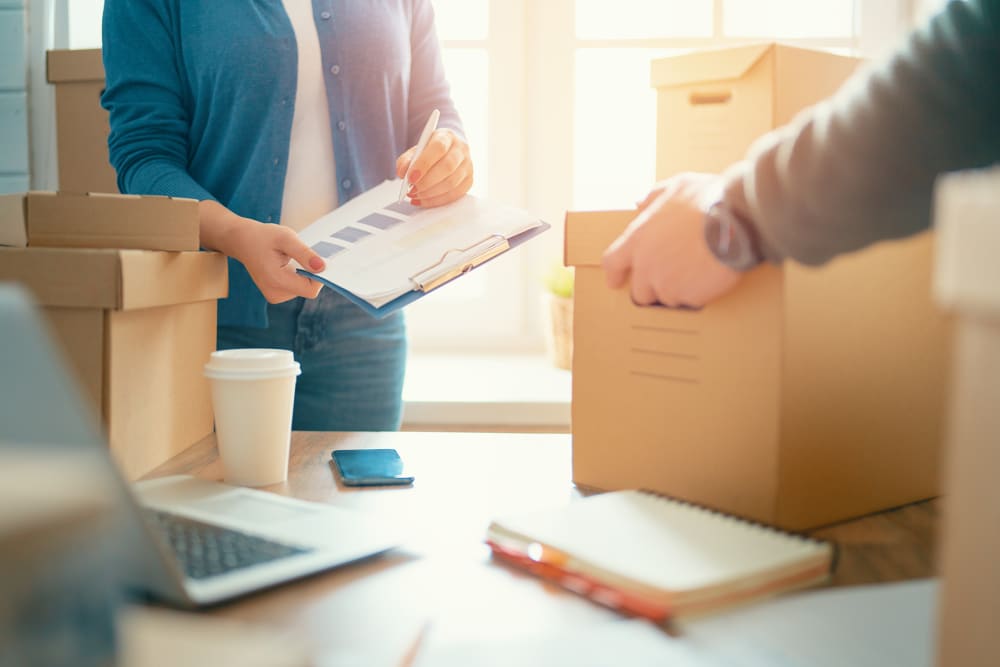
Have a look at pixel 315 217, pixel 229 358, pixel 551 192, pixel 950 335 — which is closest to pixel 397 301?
pixel 229 358

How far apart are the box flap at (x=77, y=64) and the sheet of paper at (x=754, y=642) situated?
1.61m

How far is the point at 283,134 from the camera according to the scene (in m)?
1.32

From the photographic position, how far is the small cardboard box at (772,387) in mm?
734

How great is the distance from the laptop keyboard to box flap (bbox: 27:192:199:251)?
14.9 inches

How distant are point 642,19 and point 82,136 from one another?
1281 mm

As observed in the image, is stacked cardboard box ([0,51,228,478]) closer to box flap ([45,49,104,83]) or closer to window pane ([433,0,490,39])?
box flap ([45,49,104,83])

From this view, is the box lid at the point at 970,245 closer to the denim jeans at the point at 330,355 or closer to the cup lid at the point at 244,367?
the cup lid at the point at 244,367

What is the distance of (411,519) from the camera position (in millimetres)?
773

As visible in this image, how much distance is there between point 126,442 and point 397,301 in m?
0.31

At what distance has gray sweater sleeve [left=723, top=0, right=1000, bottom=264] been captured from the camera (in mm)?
595

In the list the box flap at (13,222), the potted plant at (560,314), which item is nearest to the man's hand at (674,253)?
the box flap at (13,222)

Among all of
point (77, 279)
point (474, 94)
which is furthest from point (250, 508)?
point (474, 94)

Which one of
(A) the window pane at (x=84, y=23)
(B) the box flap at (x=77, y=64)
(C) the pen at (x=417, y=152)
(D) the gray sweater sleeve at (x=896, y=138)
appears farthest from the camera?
(A) the window pane at (x=84, y=23)

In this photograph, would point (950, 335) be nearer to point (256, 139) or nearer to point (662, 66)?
point (662, 66)
